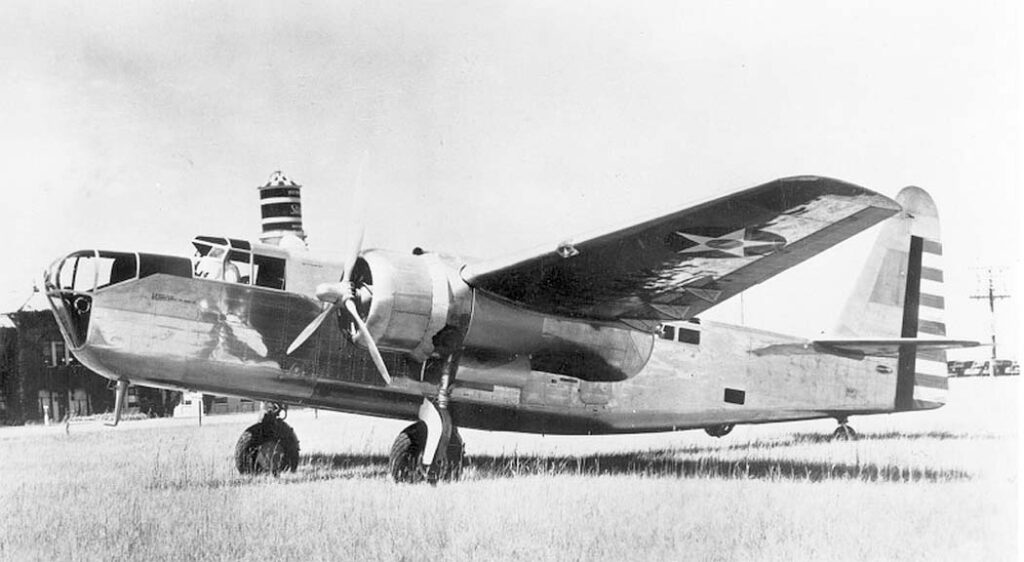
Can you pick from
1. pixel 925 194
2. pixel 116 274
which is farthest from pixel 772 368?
pixel 116 274

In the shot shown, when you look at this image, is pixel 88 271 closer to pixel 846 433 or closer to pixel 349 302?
pixel 349 302

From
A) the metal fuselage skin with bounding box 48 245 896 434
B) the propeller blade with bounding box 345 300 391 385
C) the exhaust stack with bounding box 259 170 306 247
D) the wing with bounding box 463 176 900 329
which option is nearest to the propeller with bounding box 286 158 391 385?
the propeller blade with bounding box 345 300 391 385

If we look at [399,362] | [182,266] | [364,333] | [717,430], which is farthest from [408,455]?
[717,430]

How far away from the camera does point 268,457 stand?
9.33 m

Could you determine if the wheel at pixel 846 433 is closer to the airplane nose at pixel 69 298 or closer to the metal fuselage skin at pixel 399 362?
the metal fuselage skin at pixel 399 362

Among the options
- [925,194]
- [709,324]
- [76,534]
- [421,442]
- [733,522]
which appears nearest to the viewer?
[76,534]

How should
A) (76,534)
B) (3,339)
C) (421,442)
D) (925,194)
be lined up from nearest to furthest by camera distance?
1. (76,534)
2. (421,442)
3. (925,194)
4. (3,339)

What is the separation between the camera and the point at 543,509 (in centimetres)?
649

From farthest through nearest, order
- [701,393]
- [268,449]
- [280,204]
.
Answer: [280,204]
[701,393]
[268,449]

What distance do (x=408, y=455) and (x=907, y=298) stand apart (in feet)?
25.6

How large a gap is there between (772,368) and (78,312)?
785cm

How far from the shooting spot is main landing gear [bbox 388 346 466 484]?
7.84 metres

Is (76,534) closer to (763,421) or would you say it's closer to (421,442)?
(421,442)

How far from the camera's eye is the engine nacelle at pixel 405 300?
7492 millimetres
